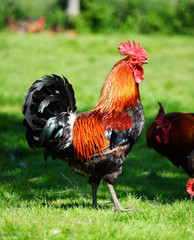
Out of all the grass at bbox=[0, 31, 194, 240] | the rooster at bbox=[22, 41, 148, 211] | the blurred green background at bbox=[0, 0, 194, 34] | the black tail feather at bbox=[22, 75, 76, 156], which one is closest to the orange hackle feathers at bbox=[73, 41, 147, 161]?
the rooster at bbox=[22, 41, 148, 211]

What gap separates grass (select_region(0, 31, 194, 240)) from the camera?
3342mm

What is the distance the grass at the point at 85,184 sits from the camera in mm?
3342

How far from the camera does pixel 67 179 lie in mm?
5492

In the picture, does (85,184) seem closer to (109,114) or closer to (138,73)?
(109,114)

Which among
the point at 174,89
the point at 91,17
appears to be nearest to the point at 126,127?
the point at 174,89

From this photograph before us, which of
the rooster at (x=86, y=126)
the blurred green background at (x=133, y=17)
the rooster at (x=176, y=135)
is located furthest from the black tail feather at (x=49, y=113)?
the blurred green background at (x=133, y=17)

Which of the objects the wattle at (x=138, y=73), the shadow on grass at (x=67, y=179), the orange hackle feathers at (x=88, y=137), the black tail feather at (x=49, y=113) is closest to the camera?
the black tail feather at (x=49, y=113)

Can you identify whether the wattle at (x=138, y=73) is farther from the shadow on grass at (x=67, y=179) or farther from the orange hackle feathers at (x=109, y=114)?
the shadow on grass at (x=67, y=179)

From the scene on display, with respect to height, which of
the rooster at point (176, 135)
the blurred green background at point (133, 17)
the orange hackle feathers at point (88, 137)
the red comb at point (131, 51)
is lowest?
the rooster at point (176, 135)

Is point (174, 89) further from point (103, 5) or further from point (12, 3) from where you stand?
point (12, 3)

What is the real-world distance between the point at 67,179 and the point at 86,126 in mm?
1696

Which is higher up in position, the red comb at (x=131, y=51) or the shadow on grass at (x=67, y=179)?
the red comb at (x=131, y=51)

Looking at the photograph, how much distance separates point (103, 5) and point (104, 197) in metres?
20.4

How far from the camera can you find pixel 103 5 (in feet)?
76.5
